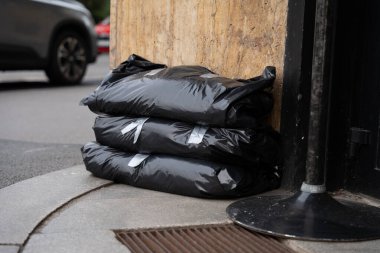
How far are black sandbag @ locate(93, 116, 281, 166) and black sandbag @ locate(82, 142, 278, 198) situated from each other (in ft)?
0.17

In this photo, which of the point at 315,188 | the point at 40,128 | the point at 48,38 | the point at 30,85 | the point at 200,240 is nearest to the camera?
the point at 200,240

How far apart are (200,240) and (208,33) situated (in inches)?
75.7

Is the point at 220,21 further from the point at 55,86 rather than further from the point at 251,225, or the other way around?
the point at 55,86

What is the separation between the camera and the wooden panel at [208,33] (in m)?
3.70

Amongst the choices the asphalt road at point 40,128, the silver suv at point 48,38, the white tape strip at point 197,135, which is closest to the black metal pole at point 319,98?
the white tape strip at point 197,135

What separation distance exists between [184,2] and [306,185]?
2.05 metres

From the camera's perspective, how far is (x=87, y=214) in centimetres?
312

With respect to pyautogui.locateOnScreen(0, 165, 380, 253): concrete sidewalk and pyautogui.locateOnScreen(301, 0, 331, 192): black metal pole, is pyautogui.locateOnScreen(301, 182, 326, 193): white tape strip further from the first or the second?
pyautogui.locateOnScreen(0, 165, 380, 253): concrete sidewalk

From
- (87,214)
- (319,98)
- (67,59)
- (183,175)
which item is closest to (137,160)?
(183,175)

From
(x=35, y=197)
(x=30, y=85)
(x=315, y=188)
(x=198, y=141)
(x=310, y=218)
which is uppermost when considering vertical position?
(x=198, y=141)

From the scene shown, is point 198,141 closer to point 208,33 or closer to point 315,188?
point 315,188

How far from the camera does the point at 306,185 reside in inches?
121

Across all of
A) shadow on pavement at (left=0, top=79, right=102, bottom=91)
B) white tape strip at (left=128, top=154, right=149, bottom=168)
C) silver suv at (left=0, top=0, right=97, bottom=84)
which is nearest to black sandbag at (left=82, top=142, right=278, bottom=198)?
white tape strip at (left=128, top=154, right=149, bottom=168)

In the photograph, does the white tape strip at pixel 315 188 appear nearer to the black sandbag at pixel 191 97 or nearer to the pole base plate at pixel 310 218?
the pole base plate at pixel 310 218
